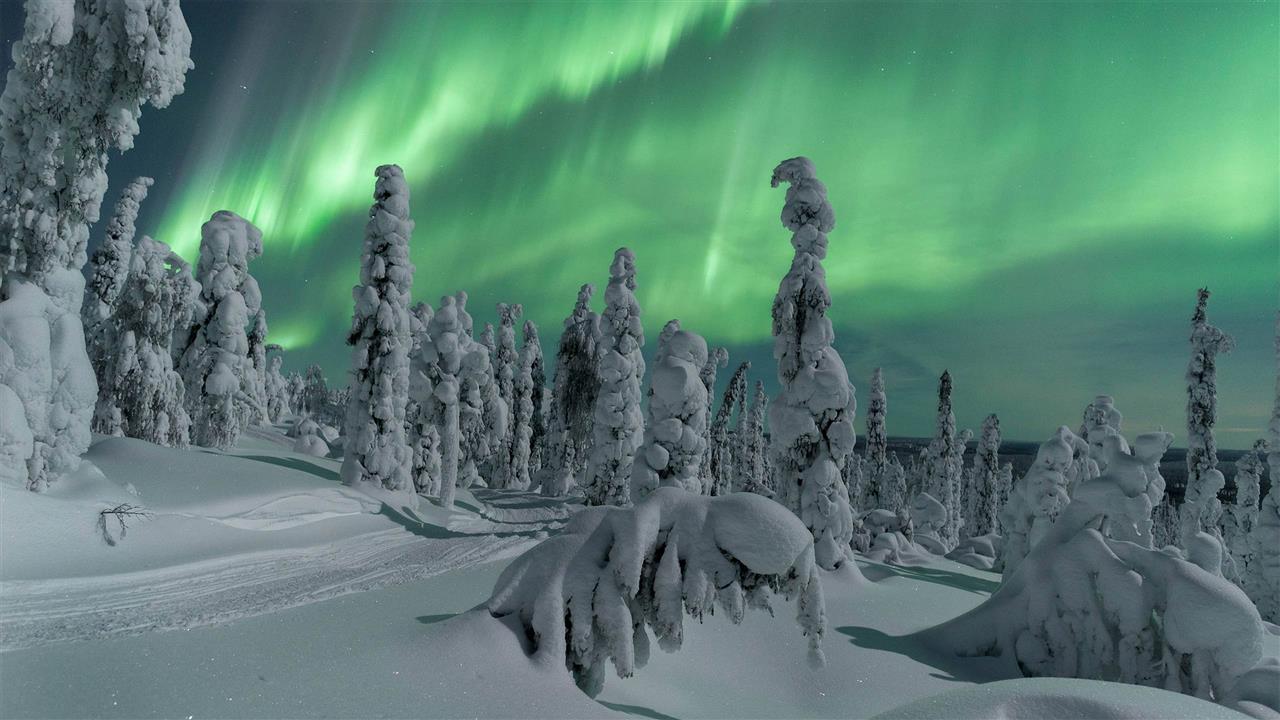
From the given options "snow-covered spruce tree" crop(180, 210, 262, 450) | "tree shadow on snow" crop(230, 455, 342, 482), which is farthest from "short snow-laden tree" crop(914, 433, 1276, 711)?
"snow-covered spruce tree" crop(180, 210, 262, 450)

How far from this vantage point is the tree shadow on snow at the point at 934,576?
18.0 m

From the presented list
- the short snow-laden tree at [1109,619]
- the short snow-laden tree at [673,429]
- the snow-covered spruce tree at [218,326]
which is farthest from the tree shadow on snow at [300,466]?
the short snow-laden tree at [1109,619]

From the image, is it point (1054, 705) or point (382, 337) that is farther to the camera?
point (382, 337)

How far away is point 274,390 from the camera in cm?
6638

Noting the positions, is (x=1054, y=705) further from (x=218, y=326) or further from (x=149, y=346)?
(x=149, y=346)

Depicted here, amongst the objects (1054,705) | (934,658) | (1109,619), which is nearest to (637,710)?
(1054,705)

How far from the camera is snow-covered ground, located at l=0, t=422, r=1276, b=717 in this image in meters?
4.45

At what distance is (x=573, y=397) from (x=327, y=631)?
29.0 m

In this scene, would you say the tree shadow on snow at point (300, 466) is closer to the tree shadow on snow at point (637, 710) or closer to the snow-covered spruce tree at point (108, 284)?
the snow-covered spruce tree at point (108, 284)

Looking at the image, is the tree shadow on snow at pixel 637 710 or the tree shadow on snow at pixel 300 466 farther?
the tree shadow on snow at pixel 300 466

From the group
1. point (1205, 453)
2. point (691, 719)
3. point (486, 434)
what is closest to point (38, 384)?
point (691, 719)

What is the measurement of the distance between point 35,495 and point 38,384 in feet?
6.88

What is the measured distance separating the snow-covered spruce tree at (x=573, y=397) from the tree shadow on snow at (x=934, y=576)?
1827cm

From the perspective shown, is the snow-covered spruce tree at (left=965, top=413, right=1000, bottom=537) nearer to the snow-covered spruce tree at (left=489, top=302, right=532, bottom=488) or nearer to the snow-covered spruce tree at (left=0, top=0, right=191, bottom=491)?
the snow-covered spruce tree at (left=489, top=302, right=532, bottom=488)
